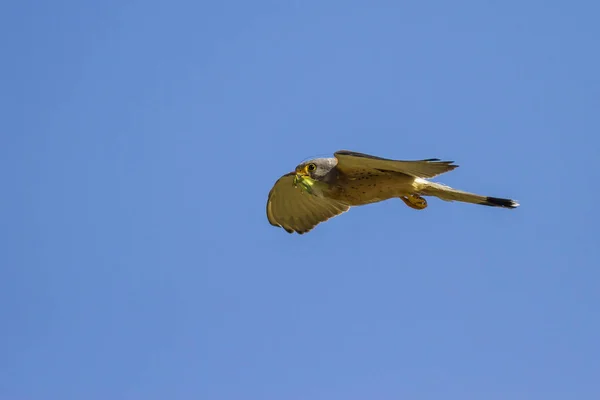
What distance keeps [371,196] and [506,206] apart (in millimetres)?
1916

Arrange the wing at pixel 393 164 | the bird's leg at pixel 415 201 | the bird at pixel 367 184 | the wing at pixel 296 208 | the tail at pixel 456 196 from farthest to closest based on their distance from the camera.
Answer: the wing at pixel 296 208 < the bird's leg at pixel 415 201 < the tail at pixel 456 196 < the bird at pixel 367 184 < the wing at pixel 393 164

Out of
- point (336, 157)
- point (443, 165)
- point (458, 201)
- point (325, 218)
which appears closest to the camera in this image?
point (443, 165)

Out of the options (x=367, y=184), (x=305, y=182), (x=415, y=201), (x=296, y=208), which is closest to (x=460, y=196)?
(x=415, y=201)

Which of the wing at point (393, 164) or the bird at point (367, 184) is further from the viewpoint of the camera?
the bird at point (367, 184)

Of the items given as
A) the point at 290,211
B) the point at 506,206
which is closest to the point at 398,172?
the point at 506,206

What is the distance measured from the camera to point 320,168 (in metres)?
14.0

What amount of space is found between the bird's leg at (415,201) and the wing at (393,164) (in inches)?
A: 27.4

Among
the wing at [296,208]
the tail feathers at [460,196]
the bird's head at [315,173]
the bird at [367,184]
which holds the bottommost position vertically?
the tail feathers at [460,196]

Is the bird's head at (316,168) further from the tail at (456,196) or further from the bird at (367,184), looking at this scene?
the tail at (456,196)

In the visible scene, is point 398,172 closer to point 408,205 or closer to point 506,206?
point 408,205

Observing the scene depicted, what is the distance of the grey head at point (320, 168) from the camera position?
1397 centimetres

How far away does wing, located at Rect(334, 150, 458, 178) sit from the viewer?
12.5 meters

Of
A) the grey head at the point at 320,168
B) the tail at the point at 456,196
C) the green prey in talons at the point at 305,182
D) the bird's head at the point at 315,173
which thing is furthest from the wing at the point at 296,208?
the tail at the point at 456,196

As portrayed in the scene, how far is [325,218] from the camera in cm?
1589
